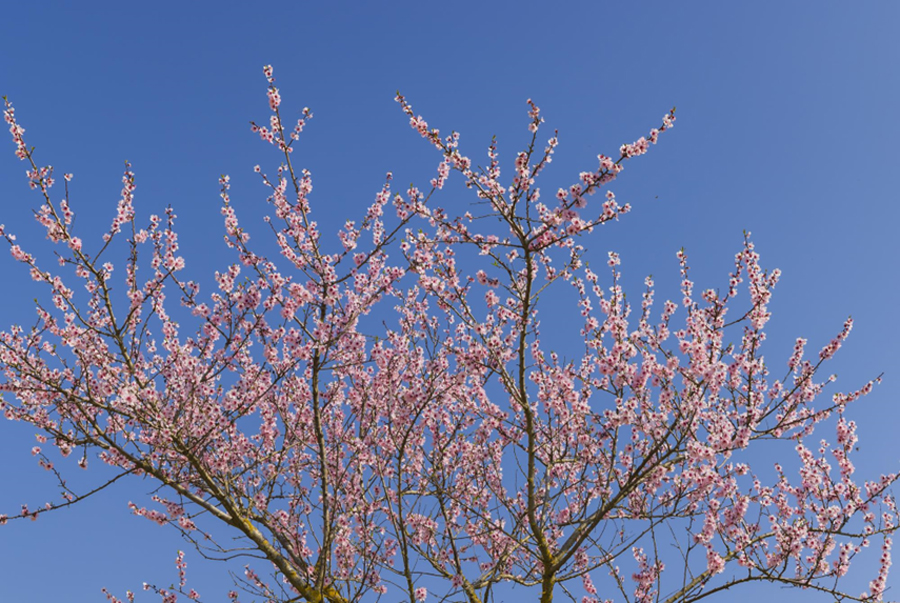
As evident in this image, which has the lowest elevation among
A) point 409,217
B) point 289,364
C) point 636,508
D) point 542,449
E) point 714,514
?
point 714,514

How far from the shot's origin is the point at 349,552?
312 inches

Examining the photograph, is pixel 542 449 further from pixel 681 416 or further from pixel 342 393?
pixel 342 393

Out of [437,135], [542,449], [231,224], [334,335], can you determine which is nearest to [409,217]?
[437,135]

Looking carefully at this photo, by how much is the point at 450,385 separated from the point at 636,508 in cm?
270

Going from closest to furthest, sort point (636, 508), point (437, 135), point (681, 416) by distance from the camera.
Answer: point (681, 416)
point (437, 135)
point (636, 508)

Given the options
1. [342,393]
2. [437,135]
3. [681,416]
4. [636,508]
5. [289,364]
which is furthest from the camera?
[342,393]

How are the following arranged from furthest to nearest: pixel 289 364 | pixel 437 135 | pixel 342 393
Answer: pixel 342 393
pixel 289 364
pixel 437 135

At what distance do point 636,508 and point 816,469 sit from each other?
2328mm

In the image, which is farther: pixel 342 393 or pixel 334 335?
pixel 342 393

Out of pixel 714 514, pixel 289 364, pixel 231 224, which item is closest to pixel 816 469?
pixel 714 514

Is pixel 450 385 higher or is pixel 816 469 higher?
pixel 450 385

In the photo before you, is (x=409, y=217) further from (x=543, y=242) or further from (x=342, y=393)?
(x=342, y=393)

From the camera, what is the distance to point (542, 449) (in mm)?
7715

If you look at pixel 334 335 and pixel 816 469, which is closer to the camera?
pixel 334 335
